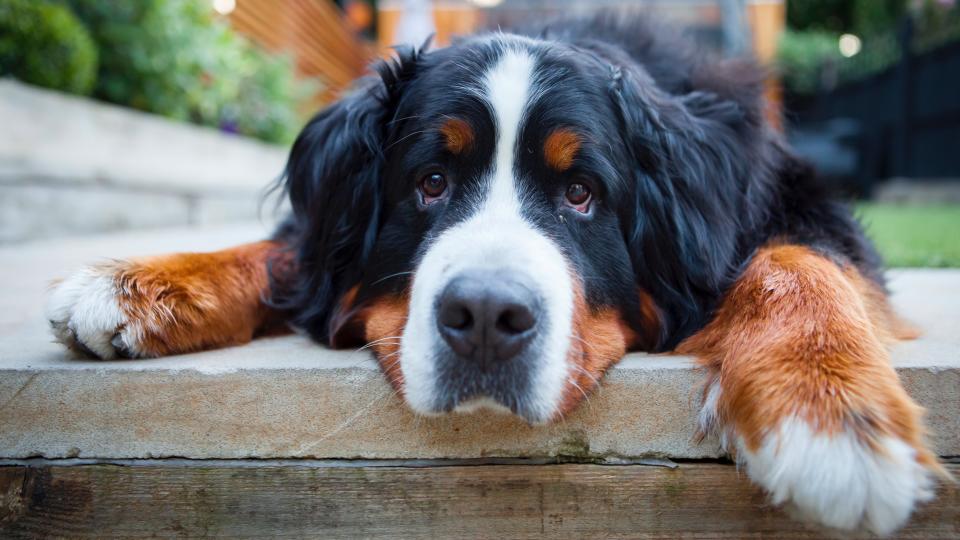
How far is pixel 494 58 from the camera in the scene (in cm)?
229

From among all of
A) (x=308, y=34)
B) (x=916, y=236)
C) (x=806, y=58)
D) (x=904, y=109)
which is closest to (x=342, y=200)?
(x=916, y=236)

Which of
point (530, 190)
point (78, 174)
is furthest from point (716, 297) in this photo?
point (78, 174)

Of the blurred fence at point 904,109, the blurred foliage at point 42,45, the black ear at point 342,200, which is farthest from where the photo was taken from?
the blurred fence at point 904,109

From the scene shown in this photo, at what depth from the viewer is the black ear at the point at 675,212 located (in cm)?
228

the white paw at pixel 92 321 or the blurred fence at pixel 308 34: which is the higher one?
the white paw at pixel 92 321

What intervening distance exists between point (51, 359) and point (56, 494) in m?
0.36

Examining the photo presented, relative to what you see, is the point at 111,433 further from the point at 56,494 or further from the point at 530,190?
the point at 530,190

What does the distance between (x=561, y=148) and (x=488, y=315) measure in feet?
2.27

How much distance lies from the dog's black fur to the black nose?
0.42 meters

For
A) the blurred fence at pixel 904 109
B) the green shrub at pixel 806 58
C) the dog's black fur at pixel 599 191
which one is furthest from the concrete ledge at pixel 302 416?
the green shrub at pixel 806 58

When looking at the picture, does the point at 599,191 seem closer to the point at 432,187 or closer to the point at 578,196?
the point at 578,196

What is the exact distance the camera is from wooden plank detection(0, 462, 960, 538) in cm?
177

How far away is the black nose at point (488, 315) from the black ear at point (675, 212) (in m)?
0.70

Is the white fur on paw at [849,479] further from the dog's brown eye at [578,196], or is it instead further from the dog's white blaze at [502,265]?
the dog's brown eye at [578,196]
